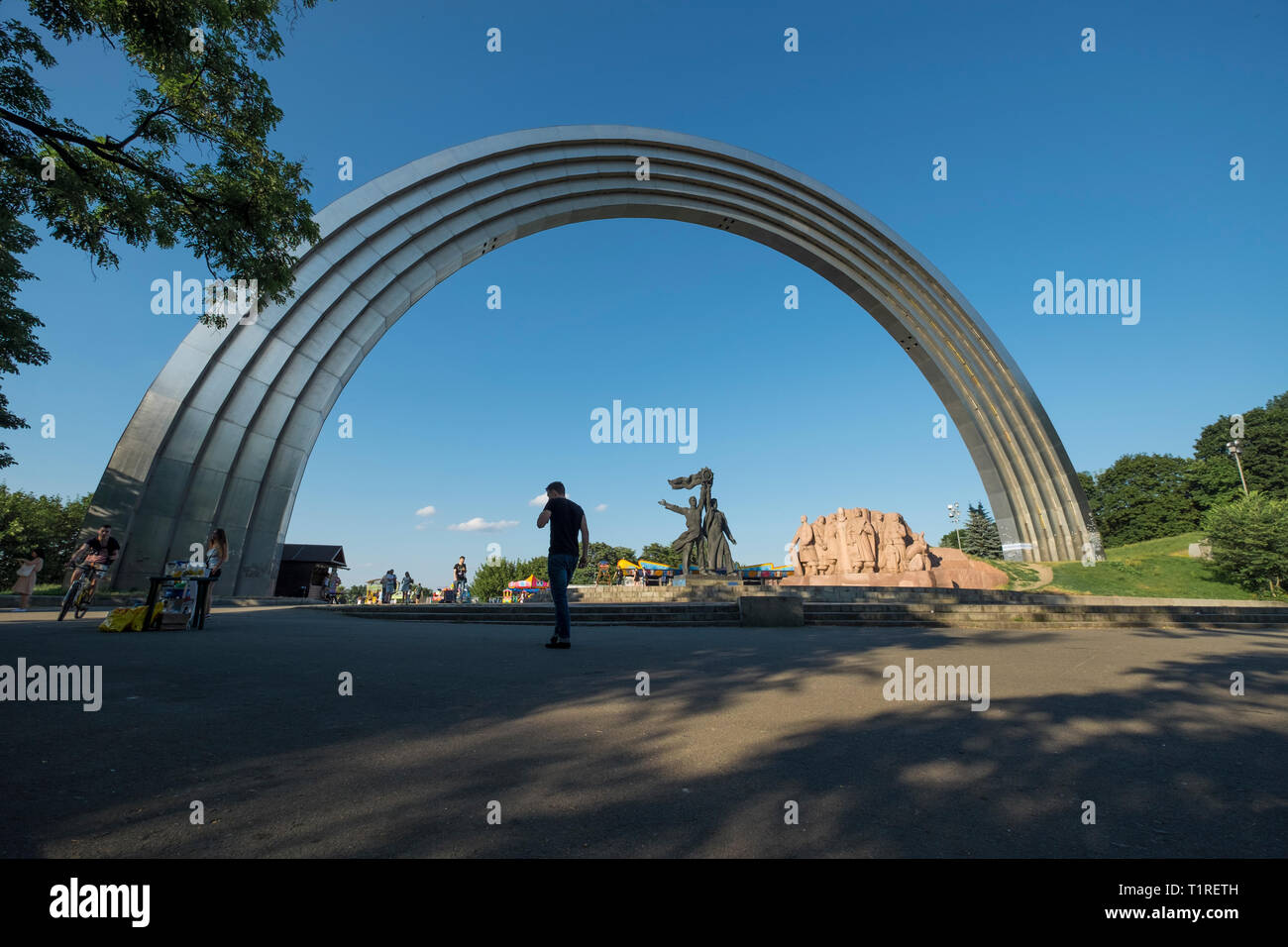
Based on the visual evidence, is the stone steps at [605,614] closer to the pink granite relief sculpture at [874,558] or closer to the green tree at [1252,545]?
the pink granite relief sculpture at [874,558]

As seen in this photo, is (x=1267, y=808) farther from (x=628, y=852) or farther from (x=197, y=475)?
(x=197, y=475)

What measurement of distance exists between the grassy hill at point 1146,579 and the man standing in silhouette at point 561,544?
26481 millimetres

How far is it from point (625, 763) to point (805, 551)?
29.4 meters

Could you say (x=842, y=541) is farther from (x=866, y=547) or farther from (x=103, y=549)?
(x=103, y=549)

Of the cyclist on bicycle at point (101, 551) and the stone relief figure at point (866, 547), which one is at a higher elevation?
the cyclist on bicycle at point (101, 551)

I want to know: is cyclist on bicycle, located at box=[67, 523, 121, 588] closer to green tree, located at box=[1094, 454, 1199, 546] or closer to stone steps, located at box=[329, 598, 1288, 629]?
stone steps, located at box=[329, 598, 1288, 629]

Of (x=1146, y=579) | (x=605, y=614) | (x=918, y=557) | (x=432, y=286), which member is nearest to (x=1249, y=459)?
(x=1146, y=579)

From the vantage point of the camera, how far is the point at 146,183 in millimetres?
7527

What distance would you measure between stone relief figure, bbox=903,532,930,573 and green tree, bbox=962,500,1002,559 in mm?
42433

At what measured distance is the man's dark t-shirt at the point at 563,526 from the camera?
7.05 m

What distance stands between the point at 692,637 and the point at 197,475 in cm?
2238

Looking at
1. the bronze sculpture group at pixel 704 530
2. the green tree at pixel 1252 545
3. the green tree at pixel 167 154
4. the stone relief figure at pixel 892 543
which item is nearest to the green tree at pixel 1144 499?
the green tree at pixel 1252 545

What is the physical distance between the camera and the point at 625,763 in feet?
8.74
